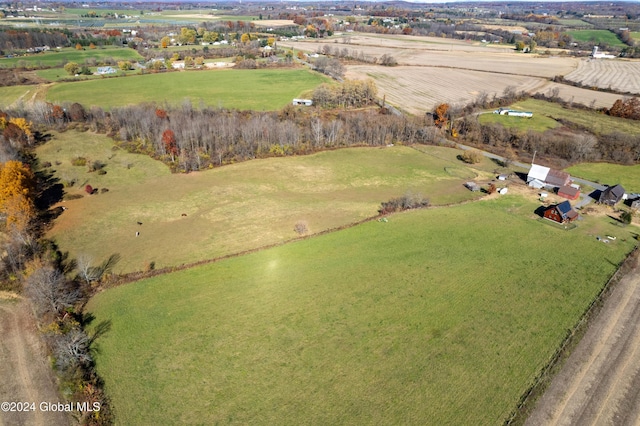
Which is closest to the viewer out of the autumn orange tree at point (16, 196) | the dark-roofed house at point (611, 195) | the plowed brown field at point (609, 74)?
the autumn orange tree at point (16, 196)

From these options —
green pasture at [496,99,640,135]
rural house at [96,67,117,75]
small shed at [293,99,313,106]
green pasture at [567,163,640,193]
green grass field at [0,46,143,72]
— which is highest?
green grass field at [0,46,143,72]

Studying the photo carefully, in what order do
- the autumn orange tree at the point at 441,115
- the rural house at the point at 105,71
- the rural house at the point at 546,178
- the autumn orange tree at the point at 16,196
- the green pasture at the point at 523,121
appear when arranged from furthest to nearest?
the rural house at the point at 105,71 → the green pasture at the point at 523,121 → the autumn orange tree at the point at 441,115 → the rural house at the point at 546,178 → the autumn orange tree at the point at 16,196

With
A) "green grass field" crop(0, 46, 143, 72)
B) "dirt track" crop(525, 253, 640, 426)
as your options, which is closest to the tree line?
"dirt track" crop(525, 253, 640, 426)

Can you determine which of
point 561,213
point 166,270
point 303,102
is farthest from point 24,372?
point 303,102

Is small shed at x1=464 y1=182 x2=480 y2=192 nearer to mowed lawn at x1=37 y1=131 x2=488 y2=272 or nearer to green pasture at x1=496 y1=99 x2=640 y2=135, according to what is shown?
mowed lawn at x1=37 y1=131 x2=488 y2=272

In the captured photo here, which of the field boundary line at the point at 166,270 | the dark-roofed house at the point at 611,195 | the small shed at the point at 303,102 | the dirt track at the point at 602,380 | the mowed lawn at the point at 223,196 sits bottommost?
the dirt track at the point at 602,380

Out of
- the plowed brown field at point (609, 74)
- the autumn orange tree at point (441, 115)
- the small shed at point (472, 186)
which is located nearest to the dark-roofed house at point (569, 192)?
the small shed at point (472, 186)

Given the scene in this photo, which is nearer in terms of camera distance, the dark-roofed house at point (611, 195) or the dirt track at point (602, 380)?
the dirt track at point (602, 380)

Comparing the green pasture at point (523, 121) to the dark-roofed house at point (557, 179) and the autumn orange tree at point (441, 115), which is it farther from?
the dark-roofed house at point (557, 179)
